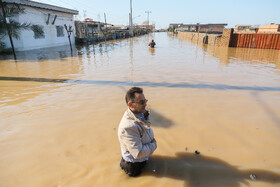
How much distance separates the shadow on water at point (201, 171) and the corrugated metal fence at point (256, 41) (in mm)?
20284

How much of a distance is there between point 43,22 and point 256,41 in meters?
23.4

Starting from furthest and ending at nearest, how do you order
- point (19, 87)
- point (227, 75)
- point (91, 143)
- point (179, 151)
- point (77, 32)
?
1. point (77, 32)
2. point (227, 75)
3. point (19, 87)
4. point (91, 143)
5. point (179, 151)

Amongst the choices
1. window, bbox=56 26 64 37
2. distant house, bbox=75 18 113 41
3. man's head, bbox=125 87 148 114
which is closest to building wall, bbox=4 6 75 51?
window, bbox=56 26 64 37

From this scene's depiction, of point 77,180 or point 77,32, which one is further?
point 77,32

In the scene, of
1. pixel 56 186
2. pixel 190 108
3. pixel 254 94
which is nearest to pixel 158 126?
pixel 190 108

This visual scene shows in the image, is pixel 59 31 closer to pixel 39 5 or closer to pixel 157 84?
pixel 39 5

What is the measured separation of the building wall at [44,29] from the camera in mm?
16634

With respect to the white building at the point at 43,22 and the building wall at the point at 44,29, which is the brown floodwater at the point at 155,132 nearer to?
the building wall at the point at 44,29

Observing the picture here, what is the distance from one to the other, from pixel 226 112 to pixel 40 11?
72.0 ft

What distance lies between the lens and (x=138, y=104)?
2.16 metres

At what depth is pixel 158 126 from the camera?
3830mm

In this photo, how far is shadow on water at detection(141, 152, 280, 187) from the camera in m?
2.43

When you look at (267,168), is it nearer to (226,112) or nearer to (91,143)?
(226,112)

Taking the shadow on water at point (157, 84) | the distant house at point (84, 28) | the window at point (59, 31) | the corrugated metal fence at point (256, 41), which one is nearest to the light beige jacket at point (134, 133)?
the shadow on water at point (157, 84)
